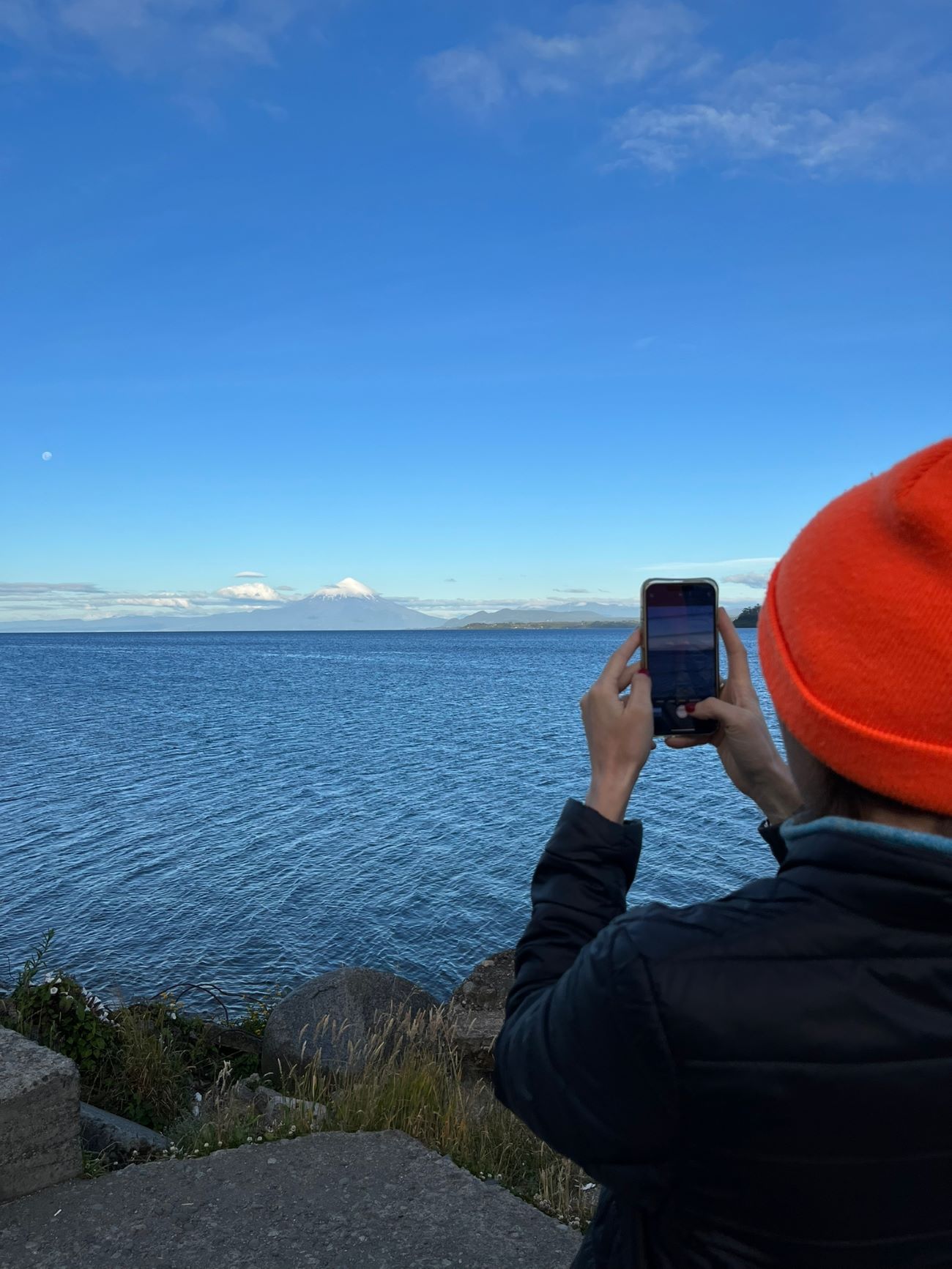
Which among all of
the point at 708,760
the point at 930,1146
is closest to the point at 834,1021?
the point at 930,1146

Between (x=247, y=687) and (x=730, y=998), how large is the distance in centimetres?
9001

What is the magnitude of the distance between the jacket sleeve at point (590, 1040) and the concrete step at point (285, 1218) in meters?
3.72

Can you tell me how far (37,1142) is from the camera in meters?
4.91

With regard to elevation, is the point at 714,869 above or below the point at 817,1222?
below

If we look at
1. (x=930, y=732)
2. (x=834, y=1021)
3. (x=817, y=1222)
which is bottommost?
(x=817, y=1222)

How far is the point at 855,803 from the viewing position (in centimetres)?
143

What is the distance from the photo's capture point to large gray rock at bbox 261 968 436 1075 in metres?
9.81

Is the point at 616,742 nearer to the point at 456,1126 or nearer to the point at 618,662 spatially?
the point at 618,662

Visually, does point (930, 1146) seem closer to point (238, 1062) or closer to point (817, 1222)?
point (817, 1222)

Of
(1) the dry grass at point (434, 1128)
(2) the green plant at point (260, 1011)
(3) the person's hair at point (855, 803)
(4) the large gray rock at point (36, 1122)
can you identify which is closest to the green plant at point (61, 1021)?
(1) the dry grass at point (434, 1128)

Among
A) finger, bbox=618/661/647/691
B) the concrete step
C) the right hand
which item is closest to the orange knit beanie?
finger, bbox=618/661/647/691

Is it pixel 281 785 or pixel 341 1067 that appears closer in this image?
pixel 341 1067

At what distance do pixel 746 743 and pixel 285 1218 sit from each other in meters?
4.18

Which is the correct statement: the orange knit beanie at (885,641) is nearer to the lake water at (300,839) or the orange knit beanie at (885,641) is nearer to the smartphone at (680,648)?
the smartphone at (680,648)
